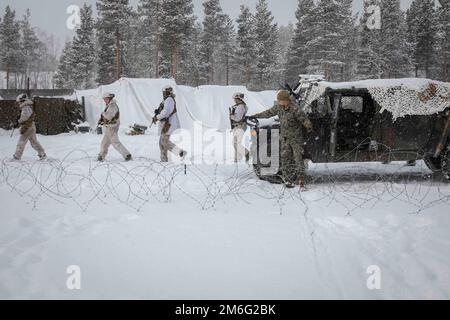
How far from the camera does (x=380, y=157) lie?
22.5 feet

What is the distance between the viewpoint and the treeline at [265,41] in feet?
104

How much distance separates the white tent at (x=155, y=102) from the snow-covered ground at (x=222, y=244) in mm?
13107

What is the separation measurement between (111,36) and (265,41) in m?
16.1

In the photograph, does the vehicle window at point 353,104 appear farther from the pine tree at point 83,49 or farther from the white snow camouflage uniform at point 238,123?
the pine tree at point 83,49

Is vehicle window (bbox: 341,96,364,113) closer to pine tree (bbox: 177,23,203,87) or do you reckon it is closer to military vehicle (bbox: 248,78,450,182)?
military vehicle (bbox: 248,78,450,182)

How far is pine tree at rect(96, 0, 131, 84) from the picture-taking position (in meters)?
30.5

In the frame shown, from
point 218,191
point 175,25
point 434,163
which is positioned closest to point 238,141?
point 218,191

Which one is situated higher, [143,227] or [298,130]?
[298,130]

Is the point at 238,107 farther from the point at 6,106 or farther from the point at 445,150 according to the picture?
the point at 6,106

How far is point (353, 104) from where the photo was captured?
25.3 feet

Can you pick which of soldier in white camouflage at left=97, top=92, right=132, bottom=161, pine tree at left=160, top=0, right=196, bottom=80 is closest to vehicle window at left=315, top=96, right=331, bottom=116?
soldier in white camouflage at left=97, top=92, right=132, bottom=161

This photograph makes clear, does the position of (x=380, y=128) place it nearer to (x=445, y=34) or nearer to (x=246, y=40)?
(x=246, y=40)

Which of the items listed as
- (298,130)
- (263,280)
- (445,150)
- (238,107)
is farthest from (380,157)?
(263,280)

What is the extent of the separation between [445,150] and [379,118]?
1485mm
